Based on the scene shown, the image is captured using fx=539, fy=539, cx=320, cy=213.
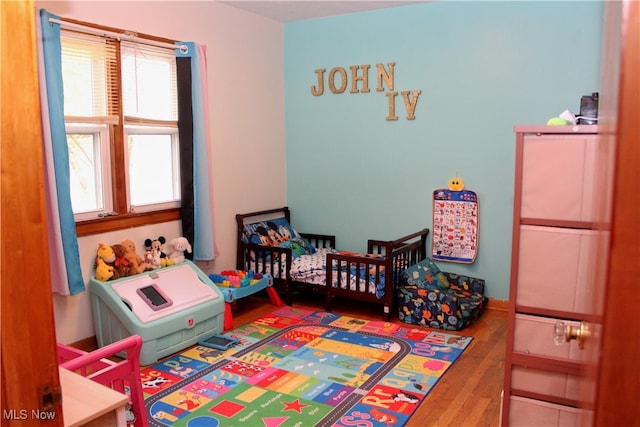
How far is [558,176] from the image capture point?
1932mm

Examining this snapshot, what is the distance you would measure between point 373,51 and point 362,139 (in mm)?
747

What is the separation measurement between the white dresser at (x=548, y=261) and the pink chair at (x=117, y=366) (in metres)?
1.40

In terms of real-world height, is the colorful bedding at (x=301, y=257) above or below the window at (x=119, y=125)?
below

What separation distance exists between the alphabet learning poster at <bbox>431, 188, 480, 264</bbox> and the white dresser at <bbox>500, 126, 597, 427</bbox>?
2275mm

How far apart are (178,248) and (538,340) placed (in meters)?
2.64

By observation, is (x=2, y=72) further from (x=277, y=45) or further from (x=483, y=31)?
(x=277, y=45)

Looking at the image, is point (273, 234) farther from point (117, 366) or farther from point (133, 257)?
point (117, 366)

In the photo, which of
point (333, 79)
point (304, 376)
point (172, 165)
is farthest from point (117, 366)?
point (333, 79)

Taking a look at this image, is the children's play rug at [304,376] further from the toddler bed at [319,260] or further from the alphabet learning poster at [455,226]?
the alphabet learning poster at [455,226]

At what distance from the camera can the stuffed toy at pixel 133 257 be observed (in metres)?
3.55

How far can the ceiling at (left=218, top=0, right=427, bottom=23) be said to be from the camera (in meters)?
4.30

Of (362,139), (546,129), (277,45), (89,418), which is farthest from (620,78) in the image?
(277,45)

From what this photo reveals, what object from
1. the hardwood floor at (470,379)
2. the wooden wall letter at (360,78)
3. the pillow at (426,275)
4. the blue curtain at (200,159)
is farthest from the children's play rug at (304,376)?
the wooden wall letter at (360,78)

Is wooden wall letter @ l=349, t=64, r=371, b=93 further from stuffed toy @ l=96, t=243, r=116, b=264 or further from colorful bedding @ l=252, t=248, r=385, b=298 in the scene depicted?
stuffed toy @ l=96, t=243, r=116, b=264
